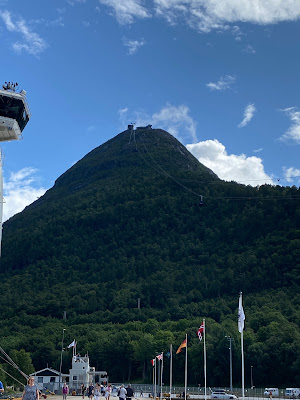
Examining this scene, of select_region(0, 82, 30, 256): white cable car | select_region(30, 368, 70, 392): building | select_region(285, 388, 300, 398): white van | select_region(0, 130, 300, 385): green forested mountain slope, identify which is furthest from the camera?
select_region(0, 130, 300, 385): green forested mountain slope

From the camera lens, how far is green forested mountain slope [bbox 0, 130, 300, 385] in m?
104

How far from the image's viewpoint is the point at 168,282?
15912 centimetres

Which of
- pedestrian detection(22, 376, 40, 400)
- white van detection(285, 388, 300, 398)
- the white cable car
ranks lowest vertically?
white van detection(285, 388, 300, 398)

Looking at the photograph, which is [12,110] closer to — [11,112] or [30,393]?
[11,112]

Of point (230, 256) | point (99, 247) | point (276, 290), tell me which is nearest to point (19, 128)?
point (276, 290)

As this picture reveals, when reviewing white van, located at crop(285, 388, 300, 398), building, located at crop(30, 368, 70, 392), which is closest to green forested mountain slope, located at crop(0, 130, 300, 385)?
white van, located at crop(285, 388, 300, 398)

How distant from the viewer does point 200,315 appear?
13662 cm

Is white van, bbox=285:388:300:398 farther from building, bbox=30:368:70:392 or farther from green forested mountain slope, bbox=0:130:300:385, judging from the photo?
building, bbox=30:368:70:392

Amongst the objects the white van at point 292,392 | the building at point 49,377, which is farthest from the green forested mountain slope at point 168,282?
the building at point 49,377

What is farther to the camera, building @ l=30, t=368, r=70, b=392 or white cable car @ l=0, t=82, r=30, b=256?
building @ l=30, t=368, r=70, b=392

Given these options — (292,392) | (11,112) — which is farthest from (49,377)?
(11,112)

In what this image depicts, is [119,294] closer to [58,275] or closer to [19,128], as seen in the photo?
[58,275]

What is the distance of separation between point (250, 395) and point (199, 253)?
110657 millimetres

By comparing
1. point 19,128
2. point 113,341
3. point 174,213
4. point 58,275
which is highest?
point 174,213
